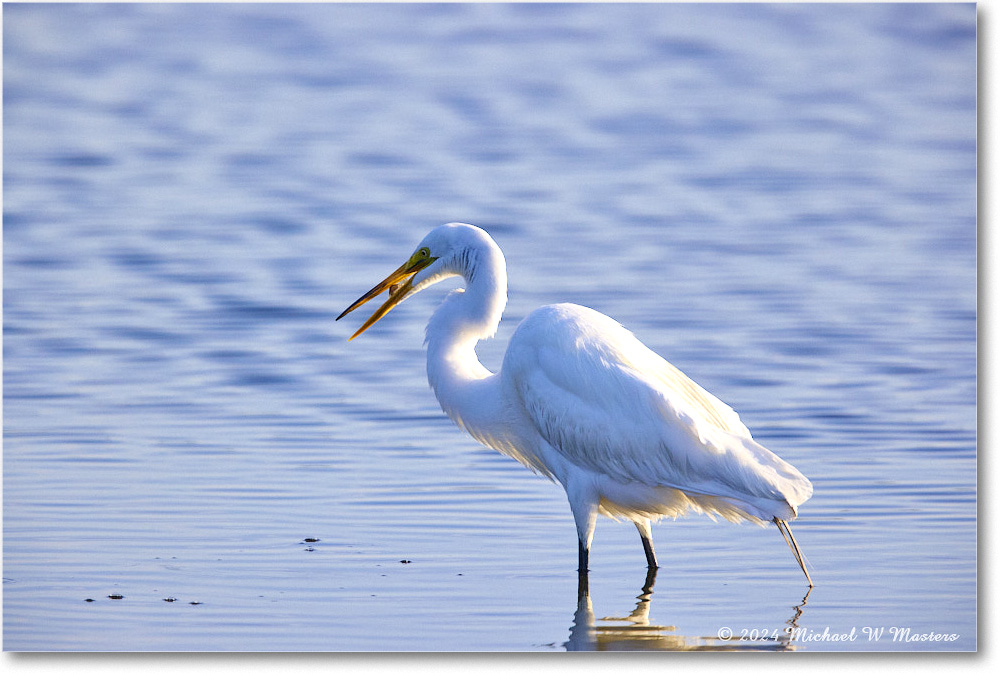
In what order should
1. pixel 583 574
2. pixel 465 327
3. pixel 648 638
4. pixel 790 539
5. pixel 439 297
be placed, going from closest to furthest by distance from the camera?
pixel 648 638, pixel 790 539, pixel 583 574, pixel 465 327, pixel 439 297

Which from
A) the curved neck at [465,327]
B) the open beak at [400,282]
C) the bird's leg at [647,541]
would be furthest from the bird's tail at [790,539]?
the open beak at [400,282]

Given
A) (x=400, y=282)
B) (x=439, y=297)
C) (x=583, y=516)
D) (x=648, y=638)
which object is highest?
(x=400, y=282)

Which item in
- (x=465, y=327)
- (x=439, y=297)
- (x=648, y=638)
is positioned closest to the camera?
(x=648, y=638)

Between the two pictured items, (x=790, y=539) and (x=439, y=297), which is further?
(x=439, y=297)

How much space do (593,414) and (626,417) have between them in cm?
9

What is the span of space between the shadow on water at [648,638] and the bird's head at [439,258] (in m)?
1.04

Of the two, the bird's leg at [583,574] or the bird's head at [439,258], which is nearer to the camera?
the bird's leg at [583,574]

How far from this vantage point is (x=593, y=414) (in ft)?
12.9

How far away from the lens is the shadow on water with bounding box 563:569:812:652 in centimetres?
371

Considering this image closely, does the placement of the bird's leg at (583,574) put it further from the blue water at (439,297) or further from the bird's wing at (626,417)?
the bird's wing at (626,417)

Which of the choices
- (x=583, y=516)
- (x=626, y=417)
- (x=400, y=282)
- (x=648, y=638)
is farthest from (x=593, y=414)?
(x=400, y=282)

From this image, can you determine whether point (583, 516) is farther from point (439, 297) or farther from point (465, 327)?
point (439, 297)

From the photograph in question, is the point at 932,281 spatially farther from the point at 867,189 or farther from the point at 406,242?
the point at 406,242

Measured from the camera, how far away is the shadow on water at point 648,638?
3.71 m
